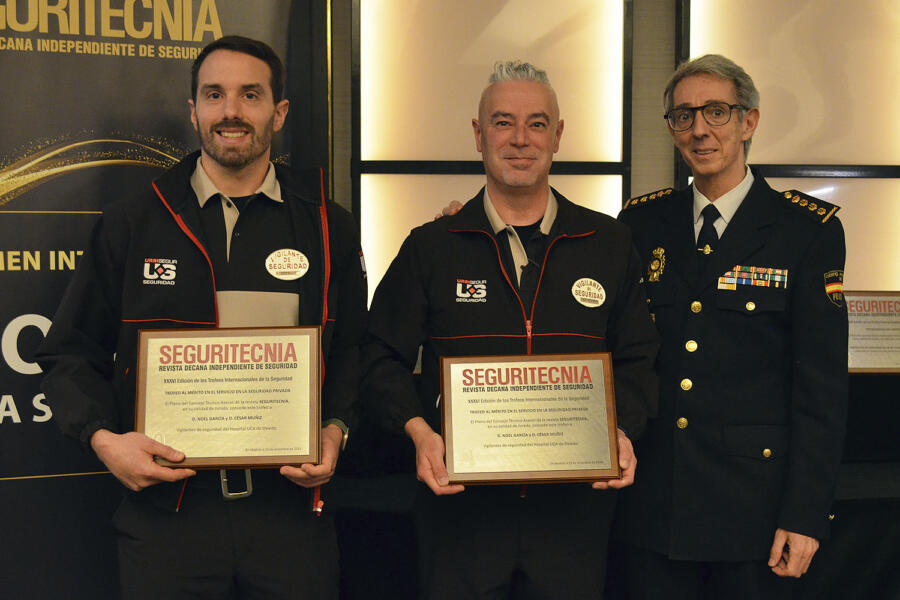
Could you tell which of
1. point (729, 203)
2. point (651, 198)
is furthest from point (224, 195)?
point (729, 203)

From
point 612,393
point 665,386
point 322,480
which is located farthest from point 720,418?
point 322,480

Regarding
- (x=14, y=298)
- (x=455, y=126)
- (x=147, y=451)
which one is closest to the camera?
(x=147, y=451)

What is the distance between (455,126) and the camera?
3473 millimetres

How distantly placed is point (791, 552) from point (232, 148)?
1.68m

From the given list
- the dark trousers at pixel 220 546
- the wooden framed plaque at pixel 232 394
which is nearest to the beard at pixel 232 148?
the wooden framed plaque at pixel 232 394

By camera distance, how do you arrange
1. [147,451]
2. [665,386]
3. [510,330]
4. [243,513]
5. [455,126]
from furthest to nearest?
[455,126], [665,386], [510,330], [243,513], [147,451]

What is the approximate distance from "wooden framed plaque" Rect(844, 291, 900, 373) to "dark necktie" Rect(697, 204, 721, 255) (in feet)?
2.96

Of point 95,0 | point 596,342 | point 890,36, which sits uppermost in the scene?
point 890,36

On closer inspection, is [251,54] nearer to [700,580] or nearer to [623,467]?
[623,467]

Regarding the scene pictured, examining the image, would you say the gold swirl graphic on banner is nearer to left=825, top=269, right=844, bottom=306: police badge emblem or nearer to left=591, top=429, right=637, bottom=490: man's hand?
left=591, top=429, right=637, bottom=490: man's hand

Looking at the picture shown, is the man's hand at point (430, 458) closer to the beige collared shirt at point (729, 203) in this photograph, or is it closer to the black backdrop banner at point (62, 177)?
the beige collared shirt at point (729, 203)

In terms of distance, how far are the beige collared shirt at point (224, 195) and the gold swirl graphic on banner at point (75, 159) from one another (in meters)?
0.57

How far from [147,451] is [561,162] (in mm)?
2424

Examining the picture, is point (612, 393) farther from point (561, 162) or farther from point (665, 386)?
point (561, 162)
